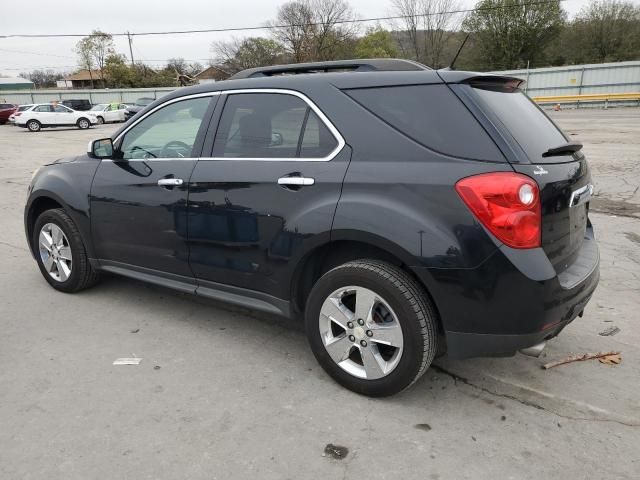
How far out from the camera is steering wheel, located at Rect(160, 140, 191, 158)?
3567mm

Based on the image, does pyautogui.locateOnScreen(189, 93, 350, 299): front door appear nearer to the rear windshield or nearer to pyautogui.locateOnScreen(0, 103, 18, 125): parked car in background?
the rear windshield

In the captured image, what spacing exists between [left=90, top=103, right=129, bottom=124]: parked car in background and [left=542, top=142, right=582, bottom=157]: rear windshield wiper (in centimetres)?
3494

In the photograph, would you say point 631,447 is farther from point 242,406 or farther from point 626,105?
point 626,105

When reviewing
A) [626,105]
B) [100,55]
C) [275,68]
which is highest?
[100,55]

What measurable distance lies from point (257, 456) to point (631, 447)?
1758mm

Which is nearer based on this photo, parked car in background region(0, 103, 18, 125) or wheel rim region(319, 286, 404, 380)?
wheel rim region(319, 286, 404, 380)

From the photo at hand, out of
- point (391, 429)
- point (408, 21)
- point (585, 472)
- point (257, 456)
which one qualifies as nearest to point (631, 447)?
point (585, 472)

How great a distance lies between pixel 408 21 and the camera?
184 ft

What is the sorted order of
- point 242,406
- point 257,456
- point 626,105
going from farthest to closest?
1. point 626,105
2. point 242,406
3. point 257,456

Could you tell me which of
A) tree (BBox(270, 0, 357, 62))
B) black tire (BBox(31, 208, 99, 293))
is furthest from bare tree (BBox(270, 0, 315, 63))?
black tire (BBox(31, 208, 99, 293))

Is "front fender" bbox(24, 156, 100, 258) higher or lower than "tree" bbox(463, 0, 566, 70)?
lower

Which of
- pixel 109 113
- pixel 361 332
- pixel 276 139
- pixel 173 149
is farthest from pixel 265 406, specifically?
pixel 109 113

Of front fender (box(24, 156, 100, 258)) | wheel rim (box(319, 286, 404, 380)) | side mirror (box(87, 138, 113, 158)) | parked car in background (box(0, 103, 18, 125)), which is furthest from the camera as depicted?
parked car in background (box(0, 103, 18, 125))

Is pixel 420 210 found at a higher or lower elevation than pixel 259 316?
higher
